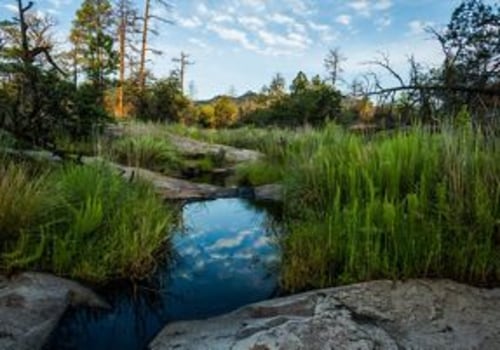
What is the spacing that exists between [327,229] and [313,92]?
20.8 meters

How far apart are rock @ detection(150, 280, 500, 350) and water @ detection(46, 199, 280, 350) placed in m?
0.36

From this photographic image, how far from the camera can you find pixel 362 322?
105 inches

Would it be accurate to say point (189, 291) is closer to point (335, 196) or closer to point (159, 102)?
point (335, 196)

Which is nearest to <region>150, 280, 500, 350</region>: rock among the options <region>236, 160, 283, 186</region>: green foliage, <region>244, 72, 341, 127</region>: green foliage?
<region>236, 160, 283, 186</region>: green foliage

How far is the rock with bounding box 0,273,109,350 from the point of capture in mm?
2754

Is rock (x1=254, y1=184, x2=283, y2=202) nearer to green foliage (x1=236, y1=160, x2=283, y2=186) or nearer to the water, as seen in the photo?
green foliage (x1=236, y1=160, x2=283, y2=186)

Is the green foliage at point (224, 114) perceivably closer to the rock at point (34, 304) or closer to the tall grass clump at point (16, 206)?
the tall grass clump at point (16, 206)

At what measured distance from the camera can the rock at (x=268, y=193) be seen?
796cm

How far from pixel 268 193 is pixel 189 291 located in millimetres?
4556

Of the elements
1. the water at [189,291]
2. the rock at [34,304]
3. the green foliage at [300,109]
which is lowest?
the water at [189,291]

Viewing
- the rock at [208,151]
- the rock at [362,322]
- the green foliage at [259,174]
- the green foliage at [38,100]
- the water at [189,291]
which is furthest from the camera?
the rock at [208,151]

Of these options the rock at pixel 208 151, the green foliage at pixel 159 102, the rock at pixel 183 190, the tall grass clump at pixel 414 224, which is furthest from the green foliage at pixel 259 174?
the green foliage at pixel 159 102

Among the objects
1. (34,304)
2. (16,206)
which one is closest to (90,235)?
(16,206)

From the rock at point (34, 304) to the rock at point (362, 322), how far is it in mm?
716
